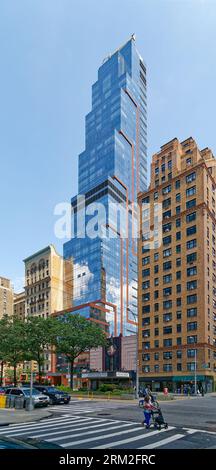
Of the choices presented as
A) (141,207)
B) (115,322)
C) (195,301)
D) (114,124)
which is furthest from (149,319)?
(114,124)

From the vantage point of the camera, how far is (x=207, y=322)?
265 feet

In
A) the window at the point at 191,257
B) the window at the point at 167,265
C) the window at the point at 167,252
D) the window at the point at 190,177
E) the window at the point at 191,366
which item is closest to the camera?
the window at the point at 191,366

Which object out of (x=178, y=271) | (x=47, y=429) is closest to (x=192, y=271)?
(x=178, y=271)

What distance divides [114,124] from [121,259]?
56.8m

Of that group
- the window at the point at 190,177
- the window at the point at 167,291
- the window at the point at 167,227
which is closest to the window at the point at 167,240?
the window at the point at 167,227

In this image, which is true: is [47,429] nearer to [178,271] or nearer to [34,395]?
[34,395]

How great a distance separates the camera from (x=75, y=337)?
64.7m

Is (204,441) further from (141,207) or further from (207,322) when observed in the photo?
(141,207)

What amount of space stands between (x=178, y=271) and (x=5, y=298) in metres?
111

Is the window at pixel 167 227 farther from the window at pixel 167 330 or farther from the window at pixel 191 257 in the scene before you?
the window at pixel 167 330

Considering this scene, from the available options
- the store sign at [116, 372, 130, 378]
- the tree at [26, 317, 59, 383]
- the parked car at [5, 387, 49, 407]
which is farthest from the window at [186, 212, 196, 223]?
the parked car at [5, 387, 49, 407]

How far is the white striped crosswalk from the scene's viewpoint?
55.7ft

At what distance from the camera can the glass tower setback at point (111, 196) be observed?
14338 cm

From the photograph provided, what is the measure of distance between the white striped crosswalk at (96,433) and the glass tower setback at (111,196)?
315 feet
